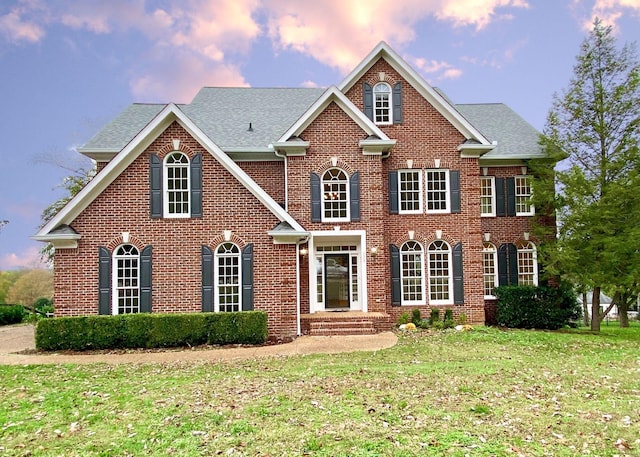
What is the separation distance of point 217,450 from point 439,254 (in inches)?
541

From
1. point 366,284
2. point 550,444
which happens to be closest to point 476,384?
point 550,444

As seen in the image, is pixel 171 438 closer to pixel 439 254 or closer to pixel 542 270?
pixel 439 254

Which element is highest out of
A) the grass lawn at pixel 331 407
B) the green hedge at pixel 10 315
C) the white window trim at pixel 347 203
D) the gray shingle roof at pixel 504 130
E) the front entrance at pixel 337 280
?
the gray shingle roof at pixel 504 130

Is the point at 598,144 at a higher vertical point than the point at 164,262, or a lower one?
higher

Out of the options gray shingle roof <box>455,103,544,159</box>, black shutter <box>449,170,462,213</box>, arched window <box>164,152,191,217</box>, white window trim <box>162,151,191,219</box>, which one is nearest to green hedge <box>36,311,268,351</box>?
white window trim <box>162,151,191,219</box>

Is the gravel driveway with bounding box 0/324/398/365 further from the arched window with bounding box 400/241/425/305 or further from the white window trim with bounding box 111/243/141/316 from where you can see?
the arched window with bounding box 400/241/425/305

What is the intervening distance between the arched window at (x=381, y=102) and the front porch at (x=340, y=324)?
767cm

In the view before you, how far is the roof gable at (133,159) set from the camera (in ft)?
46.3

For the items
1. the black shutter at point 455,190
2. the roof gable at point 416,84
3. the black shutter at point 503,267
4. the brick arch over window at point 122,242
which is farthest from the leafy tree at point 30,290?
the black shutter at point 503,267

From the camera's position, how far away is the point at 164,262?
47.6ft

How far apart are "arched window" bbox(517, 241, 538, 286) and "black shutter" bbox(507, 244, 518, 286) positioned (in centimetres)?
23

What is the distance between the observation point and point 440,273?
58.9 feet

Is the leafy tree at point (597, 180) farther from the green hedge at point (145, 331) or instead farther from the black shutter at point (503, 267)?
the green hedge at point (145, 331)

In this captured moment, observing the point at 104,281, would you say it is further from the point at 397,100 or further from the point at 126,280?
the point at 397,100
